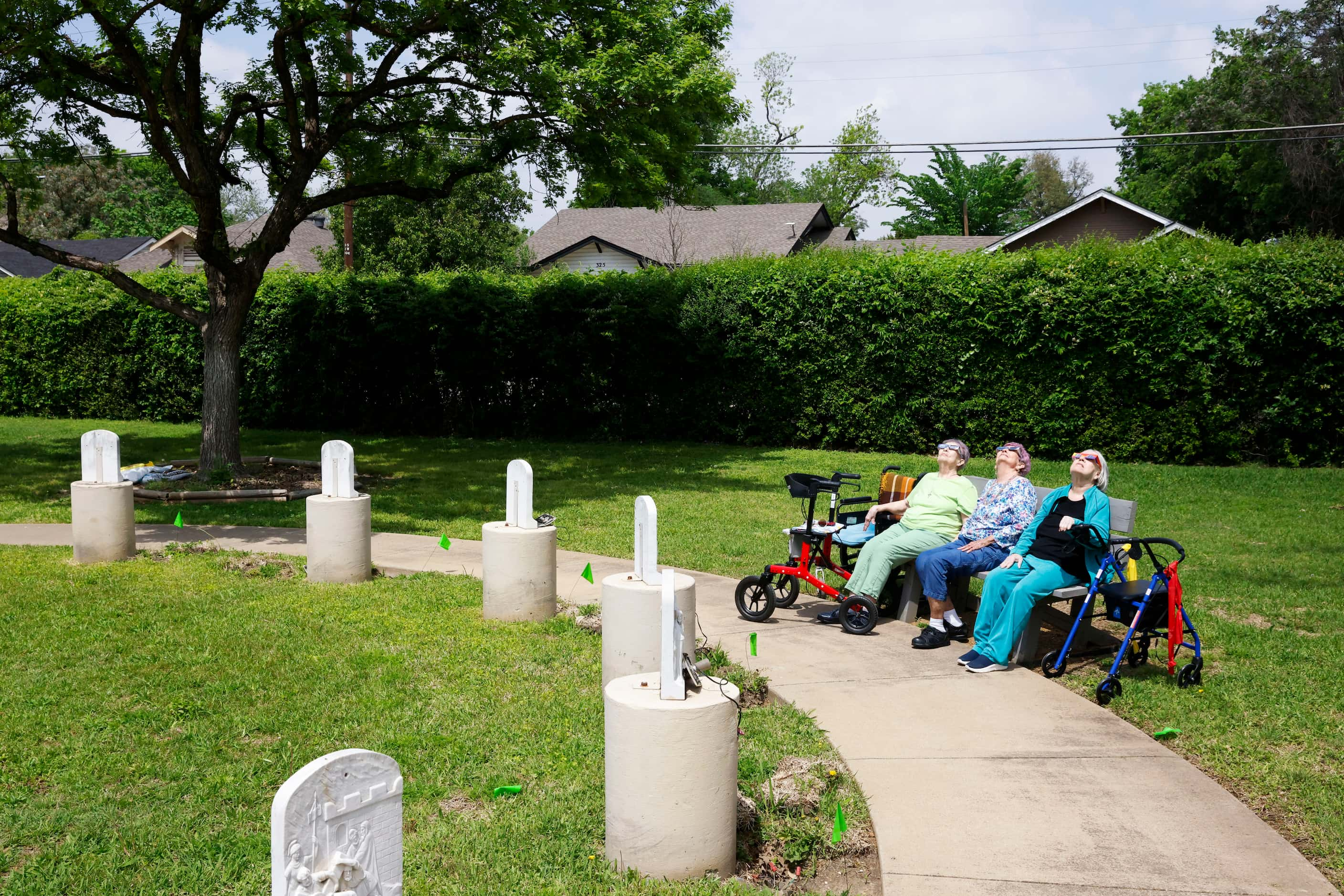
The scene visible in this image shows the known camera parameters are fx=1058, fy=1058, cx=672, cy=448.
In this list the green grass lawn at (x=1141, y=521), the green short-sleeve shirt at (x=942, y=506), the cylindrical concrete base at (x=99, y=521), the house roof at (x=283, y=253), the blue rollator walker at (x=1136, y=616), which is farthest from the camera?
the house roof at (x=283, y=253)

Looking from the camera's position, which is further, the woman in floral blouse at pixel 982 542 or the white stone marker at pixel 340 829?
the woman in floral blouse at pixel 982 542

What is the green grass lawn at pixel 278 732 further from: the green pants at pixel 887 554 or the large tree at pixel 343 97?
the large tree at pixel 343 97

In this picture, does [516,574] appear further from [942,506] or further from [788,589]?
[942,506]

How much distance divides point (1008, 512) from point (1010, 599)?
→ 1.08 meters

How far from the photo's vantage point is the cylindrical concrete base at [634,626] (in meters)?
5.33

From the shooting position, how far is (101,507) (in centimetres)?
903

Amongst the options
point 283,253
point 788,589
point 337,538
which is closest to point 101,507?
point 337,538

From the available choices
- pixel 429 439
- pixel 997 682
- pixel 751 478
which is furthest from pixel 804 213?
pixel 997 682

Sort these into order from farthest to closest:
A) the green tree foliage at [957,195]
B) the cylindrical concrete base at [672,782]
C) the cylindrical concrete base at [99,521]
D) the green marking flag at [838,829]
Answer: the green tree foliage at [957,195], the cylindrical concrete base at [99,521], the green marking flag at [838,829], the cylindrical concrete base at [672,782]

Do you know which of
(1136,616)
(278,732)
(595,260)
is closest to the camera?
(278,732)

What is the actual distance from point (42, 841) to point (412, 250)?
2835cm

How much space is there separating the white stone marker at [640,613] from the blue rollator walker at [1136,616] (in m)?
2.50

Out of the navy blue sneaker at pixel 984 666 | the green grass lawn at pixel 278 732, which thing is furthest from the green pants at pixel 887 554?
the green grass lawn at pixel 278 732

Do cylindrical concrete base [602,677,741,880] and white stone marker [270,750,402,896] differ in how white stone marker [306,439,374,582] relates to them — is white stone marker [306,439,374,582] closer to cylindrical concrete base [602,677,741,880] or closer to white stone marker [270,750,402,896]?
cylindrical concrete base [602,677,741,880]
